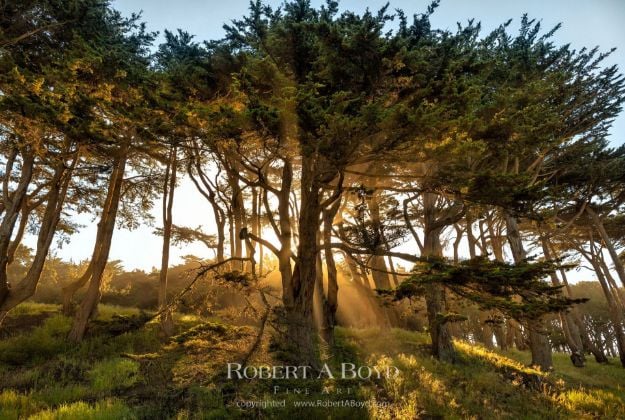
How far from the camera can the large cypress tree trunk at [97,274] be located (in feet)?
38.2

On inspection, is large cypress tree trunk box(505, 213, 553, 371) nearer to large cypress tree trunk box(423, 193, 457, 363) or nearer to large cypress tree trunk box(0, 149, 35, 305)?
large cypress tree trunk box(423, 193, 457, 363)

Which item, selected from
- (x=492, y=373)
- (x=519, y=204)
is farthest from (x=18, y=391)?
(x=492, y=373)

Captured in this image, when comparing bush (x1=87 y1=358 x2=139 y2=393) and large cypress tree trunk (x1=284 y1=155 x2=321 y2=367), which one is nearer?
bush (x1=87 y1=358 x2=139 y2=393)

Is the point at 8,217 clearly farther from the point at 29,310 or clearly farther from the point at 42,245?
the point at 29,310

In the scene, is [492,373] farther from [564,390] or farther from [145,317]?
[145,317]

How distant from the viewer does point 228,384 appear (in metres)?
4.17

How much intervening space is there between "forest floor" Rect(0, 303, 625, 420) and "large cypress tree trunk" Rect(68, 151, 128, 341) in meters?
0.44

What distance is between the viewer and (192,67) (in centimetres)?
775

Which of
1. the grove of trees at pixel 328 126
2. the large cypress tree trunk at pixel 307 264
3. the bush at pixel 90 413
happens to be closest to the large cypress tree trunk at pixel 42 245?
the grove of trees at pixel 328 126

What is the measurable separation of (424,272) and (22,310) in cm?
1762

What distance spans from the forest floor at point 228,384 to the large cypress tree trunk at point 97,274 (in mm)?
442

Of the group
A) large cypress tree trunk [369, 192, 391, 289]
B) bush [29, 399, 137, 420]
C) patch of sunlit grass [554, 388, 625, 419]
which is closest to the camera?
bush [29, 399, 137, 420]

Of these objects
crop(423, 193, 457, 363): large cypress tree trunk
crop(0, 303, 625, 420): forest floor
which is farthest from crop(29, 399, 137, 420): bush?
crop(423, 193, 457, 363): large cypress tree trunk

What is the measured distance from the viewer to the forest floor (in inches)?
180
